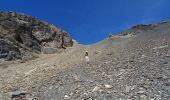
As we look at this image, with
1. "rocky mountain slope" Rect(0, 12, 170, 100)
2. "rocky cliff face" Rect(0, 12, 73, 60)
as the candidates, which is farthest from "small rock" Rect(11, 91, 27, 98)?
"rocky cliff face" Rect(0, 12, 73, 60)

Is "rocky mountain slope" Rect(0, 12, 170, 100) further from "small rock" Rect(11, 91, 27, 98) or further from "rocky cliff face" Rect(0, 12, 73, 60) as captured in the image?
"rocky cliff face" Rect(0, 12, 73, 60)

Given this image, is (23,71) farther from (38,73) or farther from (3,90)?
(3,90)

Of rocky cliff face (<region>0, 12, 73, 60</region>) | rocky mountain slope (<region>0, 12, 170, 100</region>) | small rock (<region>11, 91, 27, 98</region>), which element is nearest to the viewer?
rocky mountain slope (<region>0, 12, 170, 100</region>)

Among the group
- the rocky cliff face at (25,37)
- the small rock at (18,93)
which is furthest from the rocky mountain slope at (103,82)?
the rocky cliff face at (25,37)

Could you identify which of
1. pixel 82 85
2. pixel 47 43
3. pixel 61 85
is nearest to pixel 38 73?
pixel 61 85

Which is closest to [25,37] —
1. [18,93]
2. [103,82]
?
[18,93]

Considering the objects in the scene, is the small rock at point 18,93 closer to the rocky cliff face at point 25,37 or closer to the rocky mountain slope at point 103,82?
the rocky mountain slope at point 103,82

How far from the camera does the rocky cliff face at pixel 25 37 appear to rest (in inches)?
1293

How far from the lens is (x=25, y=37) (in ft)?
122

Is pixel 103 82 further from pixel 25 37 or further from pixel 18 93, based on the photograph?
pixel 25 37

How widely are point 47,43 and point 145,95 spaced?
2643cm

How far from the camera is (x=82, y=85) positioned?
1700 cm

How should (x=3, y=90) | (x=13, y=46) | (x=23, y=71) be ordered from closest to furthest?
(x=3, y=90) < (x=23, y=71) < (x=13, y=46)

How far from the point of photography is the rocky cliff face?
3284cm
